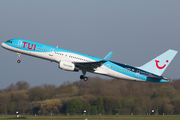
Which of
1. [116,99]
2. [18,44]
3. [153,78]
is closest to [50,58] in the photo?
[18,44]

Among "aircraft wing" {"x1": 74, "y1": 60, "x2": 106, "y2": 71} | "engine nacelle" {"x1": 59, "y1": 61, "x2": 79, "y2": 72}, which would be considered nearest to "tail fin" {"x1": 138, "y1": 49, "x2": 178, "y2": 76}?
"aircraft wing" {"x1": 74, "y1": 60, "x2": 106, "y2": 71}

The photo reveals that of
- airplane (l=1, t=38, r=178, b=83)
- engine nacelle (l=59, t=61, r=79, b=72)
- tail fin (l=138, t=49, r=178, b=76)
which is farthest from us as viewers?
tail fin (l=138, t=49, r=178, b=76)

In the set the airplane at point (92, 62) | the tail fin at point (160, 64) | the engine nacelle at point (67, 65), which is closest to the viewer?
the engine nacelle at point (67, 65)

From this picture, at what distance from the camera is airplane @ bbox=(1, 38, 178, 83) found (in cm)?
4434

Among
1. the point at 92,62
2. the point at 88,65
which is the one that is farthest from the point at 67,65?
the point at 92,62

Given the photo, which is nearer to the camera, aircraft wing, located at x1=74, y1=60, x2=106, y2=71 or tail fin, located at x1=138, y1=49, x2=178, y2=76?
aircraft wing, located at x1=74, y1=60, x2=106, y2=71

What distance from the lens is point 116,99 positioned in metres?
60.7

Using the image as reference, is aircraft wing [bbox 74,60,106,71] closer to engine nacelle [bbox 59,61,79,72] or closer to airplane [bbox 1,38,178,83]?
airplane [bbox 1,38,178,83]

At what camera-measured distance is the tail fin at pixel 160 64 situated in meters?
47.1

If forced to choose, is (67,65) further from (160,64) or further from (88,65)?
(160,64)

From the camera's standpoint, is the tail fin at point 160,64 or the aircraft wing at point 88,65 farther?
the tail fin at point 160,64

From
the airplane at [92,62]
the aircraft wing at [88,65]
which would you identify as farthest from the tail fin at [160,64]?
the aircraft wing at [88,65]

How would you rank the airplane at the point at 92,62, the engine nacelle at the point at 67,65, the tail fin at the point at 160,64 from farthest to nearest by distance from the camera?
1. the tail fin at the point at 160,64
2. the airplane at the point at 92,62
3. the engine nacelle at the point at 67,65

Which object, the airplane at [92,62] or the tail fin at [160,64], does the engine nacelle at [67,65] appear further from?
the tail fin at [160,64]
